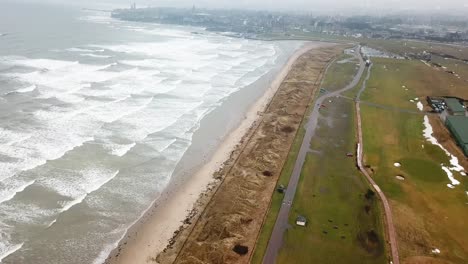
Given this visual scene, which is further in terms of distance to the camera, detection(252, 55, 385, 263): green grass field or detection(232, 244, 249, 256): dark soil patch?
detection(252, 55, 385, 263): green grass field

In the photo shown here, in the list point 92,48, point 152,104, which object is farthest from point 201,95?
point 92,48

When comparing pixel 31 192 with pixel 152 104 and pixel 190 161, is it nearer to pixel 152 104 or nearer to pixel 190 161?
pixel 190 161

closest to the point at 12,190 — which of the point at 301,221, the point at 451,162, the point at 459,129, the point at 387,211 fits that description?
the point at 301,221

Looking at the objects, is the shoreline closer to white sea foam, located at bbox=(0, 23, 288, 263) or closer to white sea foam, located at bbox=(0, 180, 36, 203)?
white sea foam, located at bbox=(0, 23, 288, 263)

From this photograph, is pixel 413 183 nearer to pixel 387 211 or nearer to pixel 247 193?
pixel 387 211

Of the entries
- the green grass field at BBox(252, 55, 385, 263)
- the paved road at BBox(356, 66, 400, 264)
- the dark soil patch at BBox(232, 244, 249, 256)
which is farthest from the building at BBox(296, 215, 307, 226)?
the paved road at BBox(356, 66, 400, 264)

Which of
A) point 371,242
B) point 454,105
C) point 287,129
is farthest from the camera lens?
point 454,105

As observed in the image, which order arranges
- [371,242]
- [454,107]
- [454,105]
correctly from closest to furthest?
[371,242] → [454,107] → [454,105]
